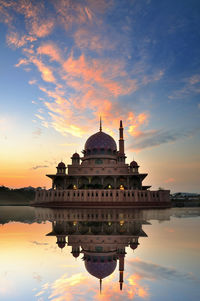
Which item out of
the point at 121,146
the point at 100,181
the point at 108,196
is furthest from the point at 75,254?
the point at 121,146

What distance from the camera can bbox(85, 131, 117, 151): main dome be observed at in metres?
60.0

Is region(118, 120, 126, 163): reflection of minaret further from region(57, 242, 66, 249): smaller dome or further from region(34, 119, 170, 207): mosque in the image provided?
region(57, 242, 66, 249): smaller dome

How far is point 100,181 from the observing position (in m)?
53.8

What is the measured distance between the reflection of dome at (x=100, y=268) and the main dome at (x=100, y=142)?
53.8m

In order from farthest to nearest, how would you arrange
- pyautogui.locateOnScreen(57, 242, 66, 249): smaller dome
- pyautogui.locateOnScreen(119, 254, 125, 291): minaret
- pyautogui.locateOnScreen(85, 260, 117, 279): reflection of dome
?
pyautogui.locateOnScreen(57, 242, 66, 249): smaller dome
pyautogui.locateOnScreen(85, 260, 117, 279): reflection of dome
pyautogui.locateOnScreen(119, 254, 125, 291): minaret

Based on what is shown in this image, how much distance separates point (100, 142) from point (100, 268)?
55.1 m

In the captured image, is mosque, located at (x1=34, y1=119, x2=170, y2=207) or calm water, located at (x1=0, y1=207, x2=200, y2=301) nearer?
calm water, located at (x1=0, y1=207, x2=200, y2=301)

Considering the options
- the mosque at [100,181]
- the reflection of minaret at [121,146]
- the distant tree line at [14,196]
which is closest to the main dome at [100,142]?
the mosque at [100,181]

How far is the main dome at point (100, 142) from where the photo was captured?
59969 millimetres

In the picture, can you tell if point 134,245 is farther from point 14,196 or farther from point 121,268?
point 14,196

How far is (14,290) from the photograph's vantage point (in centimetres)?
416

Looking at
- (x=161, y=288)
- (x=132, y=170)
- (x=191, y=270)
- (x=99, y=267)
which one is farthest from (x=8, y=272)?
(x=132, y=170)

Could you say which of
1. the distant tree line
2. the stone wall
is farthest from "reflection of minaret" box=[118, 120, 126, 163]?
the distant tree line

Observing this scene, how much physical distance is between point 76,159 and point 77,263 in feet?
173
